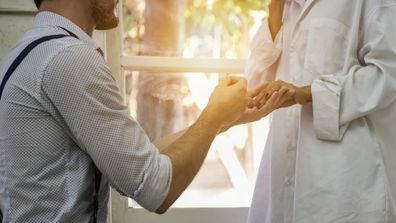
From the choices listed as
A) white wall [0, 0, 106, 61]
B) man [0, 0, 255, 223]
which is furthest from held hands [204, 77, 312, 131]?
white wall [0, 0, 106, 61]

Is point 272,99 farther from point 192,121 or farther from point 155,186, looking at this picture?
point 192,121

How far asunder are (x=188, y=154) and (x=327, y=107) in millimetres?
391

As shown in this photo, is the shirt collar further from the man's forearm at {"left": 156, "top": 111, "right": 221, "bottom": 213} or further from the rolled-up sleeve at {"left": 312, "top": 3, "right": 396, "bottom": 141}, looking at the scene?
the rolled-up sleeve at {"left": 312, "top": 3, "right": 396, "bottom": 141}

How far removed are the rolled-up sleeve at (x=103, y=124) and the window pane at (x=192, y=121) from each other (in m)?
0.76

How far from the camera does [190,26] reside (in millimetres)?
1605

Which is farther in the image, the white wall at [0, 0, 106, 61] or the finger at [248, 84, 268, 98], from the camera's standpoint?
the white wall at [0, 0, 106, 61]

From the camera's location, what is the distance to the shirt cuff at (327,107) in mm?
1038

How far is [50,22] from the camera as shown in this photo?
2.91ft

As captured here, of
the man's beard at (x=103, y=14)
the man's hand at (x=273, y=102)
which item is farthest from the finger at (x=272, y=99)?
the man's beard at (x=103, y=14)

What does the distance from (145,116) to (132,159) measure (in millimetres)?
812

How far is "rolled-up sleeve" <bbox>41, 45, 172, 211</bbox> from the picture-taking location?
0.79 meters

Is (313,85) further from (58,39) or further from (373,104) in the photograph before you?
(58,39)

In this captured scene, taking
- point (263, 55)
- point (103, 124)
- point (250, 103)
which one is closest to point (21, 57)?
point (103, 124)

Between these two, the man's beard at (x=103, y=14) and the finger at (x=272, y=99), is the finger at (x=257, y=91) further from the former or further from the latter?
the man's beard at (x=103, y=14)
